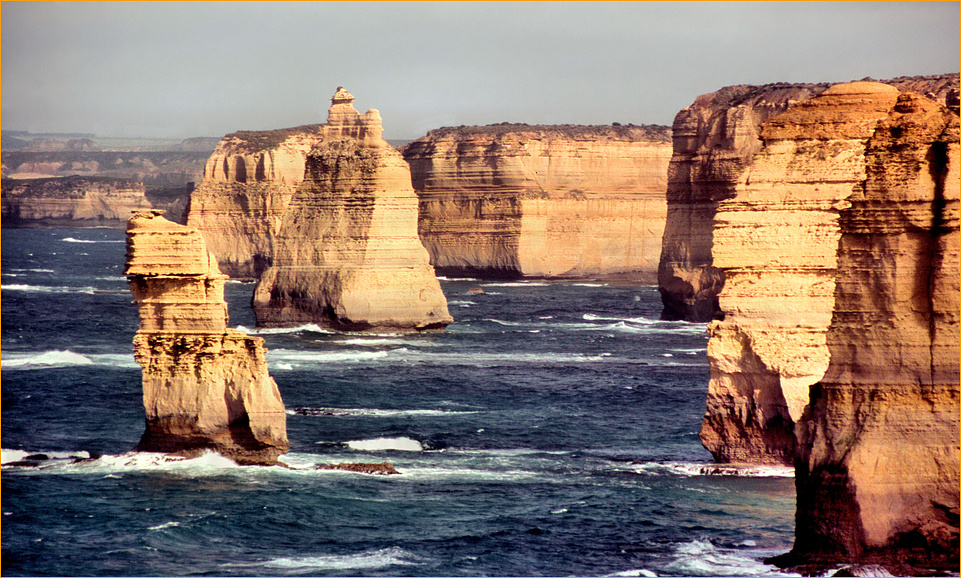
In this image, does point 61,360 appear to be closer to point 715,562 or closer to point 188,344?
point 188,344

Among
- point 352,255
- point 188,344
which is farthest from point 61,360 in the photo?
point 188,344

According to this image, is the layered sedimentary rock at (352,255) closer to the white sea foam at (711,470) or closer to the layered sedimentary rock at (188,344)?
the white sea foam at (711,470)

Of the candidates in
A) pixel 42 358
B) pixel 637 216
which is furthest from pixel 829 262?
pixel 637 216

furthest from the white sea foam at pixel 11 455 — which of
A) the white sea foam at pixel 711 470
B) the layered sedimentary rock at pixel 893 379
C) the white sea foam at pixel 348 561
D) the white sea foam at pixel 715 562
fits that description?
the layered sedimentary rock at pixel 893 379

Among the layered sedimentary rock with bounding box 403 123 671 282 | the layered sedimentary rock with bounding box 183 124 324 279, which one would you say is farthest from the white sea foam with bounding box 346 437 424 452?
the layered sedimentary rock with bounding box 403 123 671 282

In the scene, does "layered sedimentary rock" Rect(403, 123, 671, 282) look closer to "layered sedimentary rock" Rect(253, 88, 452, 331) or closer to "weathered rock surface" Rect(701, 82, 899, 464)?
"layered sedimentary rock" Rect(253, 88, 452, 331)

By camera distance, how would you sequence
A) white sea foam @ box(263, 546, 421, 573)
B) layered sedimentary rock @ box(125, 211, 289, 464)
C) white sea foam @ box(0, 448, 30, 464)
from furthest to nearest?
white sea foam @ box(0, 448, 30, 464), layered sedimentary rock @ box(125, 211, 289, 464), white sea foam @ box(263, 546, 421, 573)
